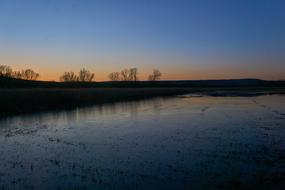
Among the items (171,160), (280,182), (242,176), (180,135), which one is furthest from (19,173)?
(180,135)

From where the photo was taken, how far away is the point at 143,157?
16.0 m

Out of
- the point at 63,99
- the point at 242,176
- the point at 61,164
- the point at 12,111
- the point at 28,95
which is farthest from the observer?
the point at 63,99

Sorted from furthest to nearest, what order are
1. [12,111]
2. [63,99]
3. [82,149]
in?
1. [63,99]
2. [12,111]
3. [82,149]

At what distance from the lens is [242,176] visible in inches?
486

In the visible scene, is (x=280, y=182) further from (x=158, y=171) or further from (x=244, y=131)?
(x=244, y=131)

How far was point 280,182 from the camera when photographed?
1124 centimetres

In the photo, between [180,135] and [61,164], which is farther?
[180,135]

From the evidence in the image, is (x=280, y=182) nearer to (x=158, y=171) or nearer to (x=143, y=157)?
(x=158, y=171)

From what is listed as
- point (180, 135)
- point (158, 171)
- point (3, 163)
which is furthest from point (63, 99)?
point (158, 171)

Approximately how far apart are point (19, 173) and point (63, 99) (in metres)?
45.8

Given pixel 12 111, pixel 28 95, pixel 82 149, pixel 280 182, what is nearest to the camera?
pixel 280 182

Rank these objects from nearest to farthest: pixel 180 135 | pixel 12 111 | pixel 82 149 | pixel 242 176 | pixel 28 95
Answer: pixel 242 176 < pixel 82 149 < pixel 180 135 < pixel 12 111 < pixel 28 95

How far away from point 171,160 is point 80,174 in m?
4.22

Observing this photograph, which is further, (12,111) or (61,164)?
(12,111)
